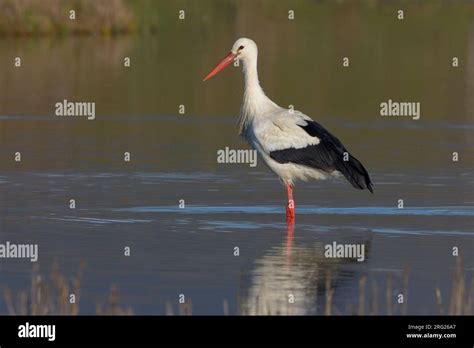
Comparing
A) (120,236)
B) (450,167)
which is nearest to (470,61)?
(450,167)

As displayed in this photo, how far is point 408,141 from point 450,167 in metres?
3.10

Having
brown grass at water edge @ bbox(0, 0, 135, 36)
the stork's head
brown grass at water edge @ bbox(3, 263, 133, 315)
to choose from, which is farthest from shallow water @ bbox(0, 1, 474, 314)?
brown grass at water edge @ bbox(0, 0, 135, 36)

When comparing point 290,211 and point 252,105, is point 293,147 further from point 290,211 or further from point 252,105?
point 252,105

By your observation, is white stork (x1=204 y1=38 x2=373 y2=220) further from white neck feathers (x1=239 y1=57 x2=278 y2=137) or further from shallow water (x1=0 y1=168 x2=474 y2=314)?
shallow water (x1=0 y1=168 x2=474 y2=314)

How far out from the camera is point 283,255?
14820 mm

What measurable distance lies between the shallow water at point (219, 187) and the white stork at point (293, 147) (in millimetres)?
482

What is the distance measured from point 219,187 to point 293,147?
7.96 ft

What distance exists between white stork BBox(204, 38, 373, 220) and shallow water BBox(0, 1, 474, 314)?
19.0 inches

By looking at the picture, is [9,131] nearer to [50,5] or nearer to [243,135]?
[243,135]

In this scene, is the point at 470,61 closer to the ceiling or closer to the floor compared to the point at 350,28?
closer to the floor

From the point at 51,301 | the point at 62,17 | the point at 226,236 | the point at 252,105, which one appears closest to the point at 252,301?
the point at 51,301

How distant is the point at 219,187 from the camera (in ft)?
62.9

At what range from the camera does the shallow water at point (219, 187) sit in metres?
13.6

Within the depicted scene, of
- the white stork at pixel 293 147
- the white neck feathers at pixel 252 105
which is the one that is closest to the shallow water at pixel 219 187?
the white stork at pixel 293 147
